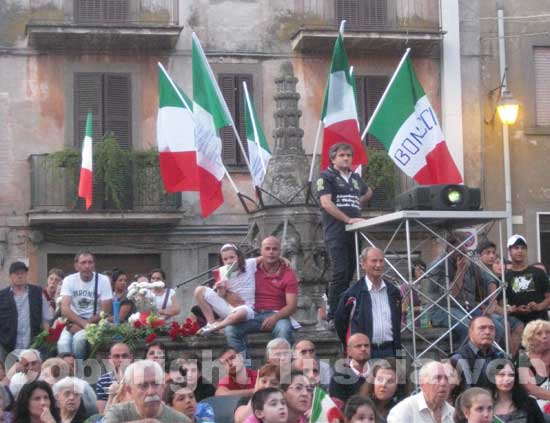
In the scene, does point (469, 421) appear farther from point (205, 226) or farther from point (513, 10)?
point (513, 10)

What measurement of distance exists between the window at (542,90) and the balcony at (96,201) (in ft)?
22.1

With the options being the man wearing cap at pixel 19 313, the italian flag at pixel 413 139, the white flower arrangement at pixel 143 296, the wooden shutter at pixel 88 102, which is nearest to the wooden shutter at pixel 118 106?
the wooden shutter at pixel 88 102

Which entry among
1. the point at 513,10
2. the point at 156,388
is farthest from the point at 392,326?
Answer: the point at 513,10

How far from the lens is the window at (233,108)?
2447 cm

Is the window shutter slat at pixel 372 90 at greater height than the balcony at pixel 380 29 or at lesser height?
lesser


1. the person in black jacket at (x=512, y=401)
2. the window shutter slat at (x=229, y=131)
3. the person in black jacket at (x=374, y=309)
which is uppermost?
the window shutter slat at (x=229, y=131)

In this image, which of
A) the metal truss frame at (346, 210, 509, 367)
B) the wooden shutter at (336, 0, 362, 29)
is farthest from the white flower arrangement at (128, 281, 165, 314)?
the wooden shutter at (336, 0, 362, 29)

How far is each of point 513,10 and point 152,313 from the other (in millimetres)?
13804

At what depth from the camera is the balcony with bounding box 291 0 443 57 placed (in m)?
24.4

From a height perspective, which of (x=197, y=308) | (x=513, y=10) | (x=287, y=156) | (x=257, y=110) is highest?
(x=513, y=10)

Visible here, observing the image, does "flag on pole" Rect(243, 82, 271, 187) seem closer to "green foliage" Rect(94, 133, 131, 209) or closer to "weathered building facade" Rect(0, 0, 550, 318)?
"green foliage" Rect(94, 133, 131, 209)

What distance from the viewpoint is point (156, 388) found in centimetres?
922

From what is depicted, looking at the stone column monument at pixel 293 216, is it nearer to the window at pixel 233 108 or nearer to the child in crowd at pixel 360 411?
the child in crowd at pixel 360 411

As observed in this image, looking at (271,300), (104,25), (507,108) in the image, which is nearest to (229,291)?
(271,300)
